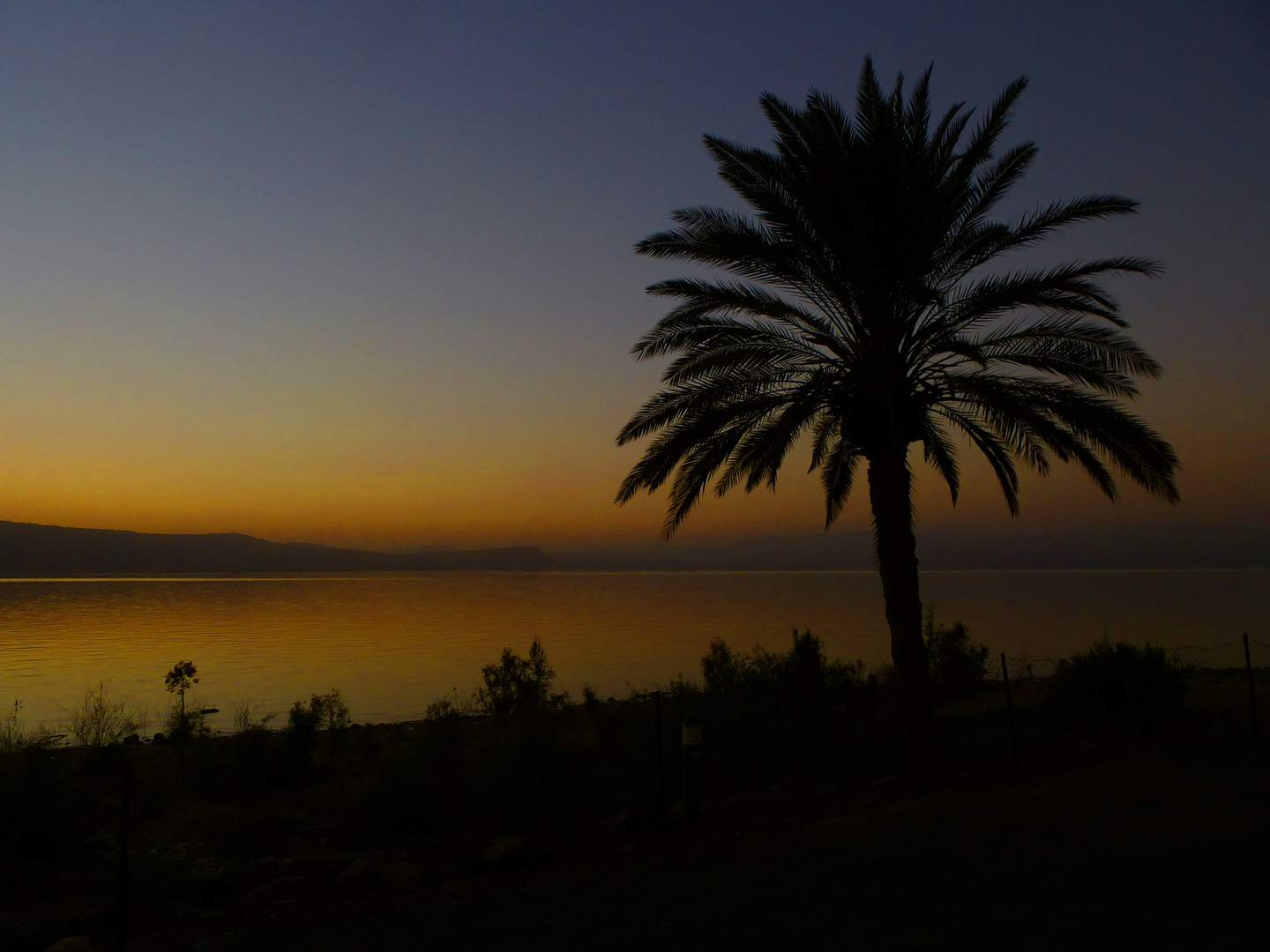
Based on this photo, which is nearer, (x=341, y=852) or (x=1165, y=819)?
(x=1165, y=819)

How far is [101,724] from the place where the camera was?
620 inches

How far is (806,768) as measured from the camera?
12.5 m

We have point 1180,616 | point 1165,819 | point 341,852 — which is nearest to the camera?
point 1165,819

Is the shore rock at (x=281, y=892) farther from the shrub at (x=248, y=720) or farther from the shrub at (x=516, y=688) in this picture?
the shrub at (x=516, y=688)

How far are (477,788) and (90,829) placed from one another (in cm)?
496

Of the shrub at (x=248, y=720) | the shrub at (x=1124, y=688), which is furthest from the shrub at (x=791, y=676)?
the shrub at (x=248, y=720)

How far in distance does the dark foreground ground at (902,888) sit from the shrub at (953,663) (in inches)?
462

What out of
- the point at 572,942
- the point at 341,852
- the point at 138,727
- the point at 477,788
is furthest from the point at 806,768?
the point at 138,727

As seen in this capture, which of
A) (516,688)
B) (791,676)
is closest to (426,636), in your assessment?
(516,688)

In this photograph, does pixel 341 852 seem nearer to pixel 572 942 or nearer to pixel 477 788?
pixel 477 788

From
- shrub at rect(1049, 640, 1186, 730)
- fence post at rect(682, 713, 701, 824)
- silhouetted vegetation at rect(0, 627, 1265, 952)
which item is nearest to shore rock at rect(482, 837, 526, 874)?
silhouetted vegetation at rect(0, 627, 1265, 952)

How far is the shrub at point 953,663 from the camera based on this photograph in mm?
21281

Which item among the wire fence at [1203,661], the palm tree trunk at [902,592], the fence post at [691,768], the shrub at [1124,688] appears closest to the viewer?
the fence post at [691,768]

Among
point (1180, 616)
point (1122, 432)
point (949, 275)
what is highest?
point (949, 275)
